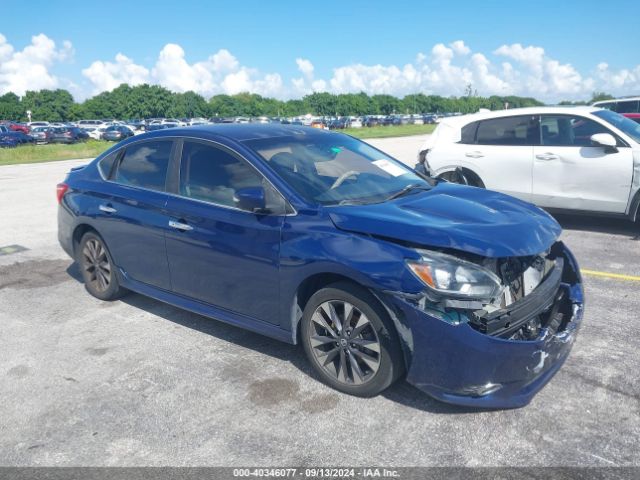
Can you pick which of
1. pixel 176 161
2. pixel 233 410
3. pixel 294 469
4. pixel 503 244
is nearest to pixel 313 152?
pixel 176 161

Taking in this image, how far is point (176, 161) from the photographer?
4.47 metres

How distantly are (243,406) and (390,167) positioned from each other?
7.35ft

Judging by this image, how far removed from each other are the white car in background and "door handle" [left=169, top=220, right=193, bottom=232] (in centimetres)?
371

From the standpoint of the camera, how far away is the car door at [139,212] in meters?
4.50

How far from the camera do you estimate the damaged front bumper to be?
2.94 meters

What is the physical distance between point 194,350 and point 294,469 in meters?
1.68

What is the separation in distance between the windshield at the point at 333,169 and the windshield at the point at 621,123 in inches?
164

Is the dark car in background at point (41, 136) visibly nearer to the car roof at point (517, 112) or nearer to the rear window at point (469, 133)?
the car roof at point (517, 112)

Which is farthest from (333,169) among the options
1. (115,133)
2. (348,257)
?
(115,133)

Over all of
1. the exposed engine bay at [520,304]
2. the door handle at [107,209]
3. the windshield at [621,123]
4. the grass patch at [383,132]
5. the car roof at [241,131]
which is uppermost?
the car roof at [241,131]

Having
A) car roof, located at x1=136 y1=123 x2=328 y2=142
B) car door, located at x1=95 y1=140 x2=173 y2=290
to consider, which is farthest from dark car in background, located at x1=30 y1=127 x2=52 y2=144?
car roof, located at x1=136 y1=123 x2=328 y2=142

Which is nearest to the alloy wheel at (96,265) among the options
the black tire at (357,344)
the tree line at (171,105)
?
the black tire at (357,344)

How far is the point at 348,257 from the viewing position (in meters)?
3.26

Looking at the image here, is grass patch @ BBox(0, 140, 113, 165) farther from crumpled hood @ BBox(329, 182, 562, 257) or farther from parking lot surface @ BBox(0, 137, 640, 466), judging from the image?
crumpled hood @ BBox(329, 182, 562, 257)
